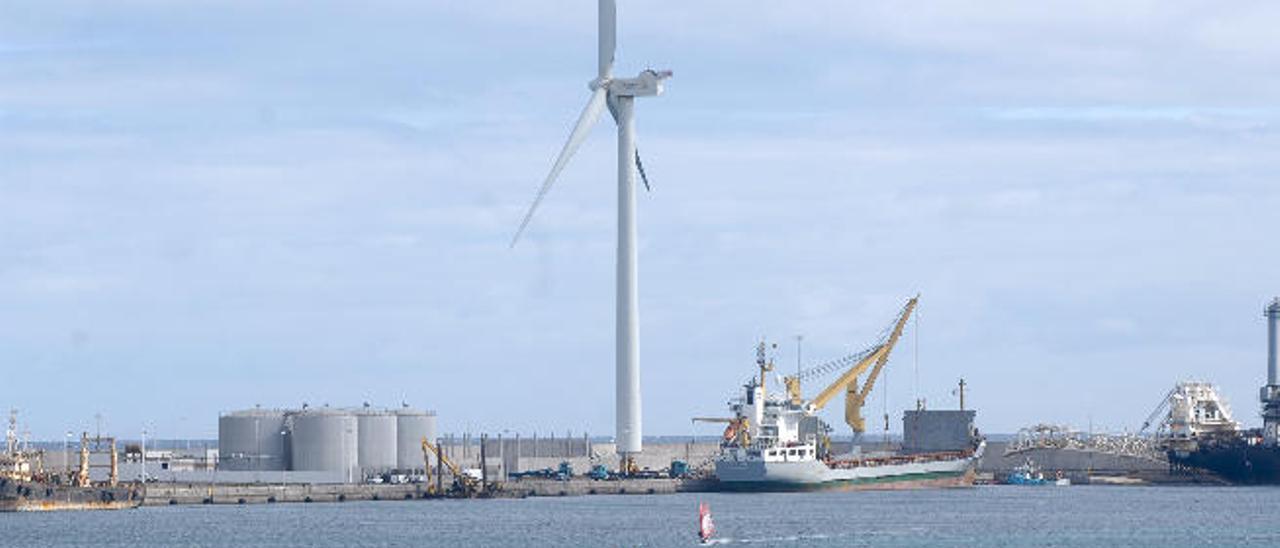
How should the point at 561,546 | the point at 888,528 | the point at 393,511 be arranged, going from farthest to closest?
the point at 393,511 → the point at 888,528 → the point at 561,546

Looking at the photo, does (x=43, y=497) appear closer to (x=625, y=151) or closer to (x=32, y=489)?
(x=32, y=489)

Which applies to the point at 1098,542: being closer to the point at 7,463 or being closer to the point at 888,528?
the point at 888,528

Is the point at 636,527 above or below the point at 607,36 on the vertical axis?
below

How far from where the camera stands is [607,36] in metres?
196

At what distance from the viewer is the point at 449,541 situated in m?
152

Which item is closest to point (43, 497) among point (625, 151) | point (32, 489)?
point (32, 489)

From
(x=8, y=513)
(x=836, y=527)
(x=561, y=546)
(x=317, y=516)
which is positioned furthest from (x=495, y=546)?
(x=8, y=513)

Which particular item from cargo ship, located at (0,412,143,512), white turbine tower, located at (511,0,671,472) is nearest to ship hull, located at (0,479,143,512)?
cargo ship, located at (0,412,143,512)

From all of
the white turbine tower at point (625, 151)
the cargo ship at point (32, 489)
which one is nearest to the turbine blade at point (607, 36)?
the white turbine tower at point (625, 151)

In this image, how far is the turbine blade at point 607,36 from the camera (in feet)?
632

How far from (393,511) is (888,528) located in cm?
4706

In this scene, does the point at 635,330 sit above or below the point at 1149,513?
above

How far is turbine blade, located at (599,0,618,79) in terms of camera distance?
632ft

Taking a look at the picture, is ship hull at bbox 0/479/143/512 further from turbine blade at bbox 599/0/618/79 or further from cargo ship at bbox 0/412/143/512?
turbine blade at bbox 599/0/618/79
